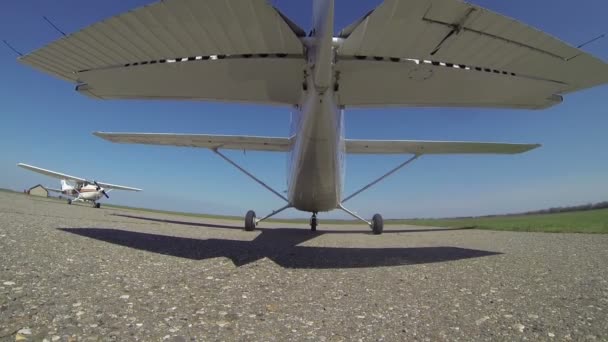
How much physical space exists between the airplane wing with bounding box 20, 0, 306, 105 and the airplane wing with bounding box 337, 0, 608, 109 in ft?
3.14

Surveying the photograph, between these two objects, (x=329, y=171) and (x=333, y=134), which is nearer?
(x=333, y=134)

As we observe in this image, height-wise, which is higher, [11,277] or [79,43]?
[79,43]

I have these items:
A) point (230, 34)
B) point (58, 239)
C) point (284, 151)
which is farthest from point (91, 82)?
point (284, 151)

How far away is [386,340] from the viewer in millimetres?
1868

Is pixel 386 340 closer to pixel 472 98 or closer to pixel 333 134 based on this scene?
pixel 333 134

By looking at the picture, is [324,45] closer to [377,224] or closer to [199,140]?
[199,140]

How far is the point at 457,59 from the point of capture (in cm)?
338

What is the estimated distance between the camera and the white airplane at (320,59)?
2.84m

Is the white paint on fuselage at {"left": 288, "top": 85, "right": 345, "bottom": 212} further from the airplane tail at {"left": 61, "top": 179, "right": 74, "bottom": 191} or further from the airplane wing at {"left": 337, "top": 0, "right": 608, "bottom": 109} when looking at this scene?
the airplane tail at {"left": 61, "top": 179, "right": 74, "bottom": 191}

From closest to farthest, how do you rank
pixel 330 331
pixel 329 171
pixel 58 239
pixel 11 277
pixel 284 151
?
pixel 330 331 < pixel 11 277 < pixel 58 239 < pixel 329 171 < pixel 284 151

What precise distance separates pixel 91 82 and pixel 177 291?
372 cm

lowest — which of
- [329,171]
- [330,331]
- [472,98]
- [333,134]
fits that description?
[330,331]

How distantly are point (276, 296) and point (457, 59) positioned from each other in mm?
3274

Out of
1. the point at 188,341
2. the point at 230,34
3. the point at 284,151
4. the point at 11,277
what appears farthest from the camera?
the point at 284,151
